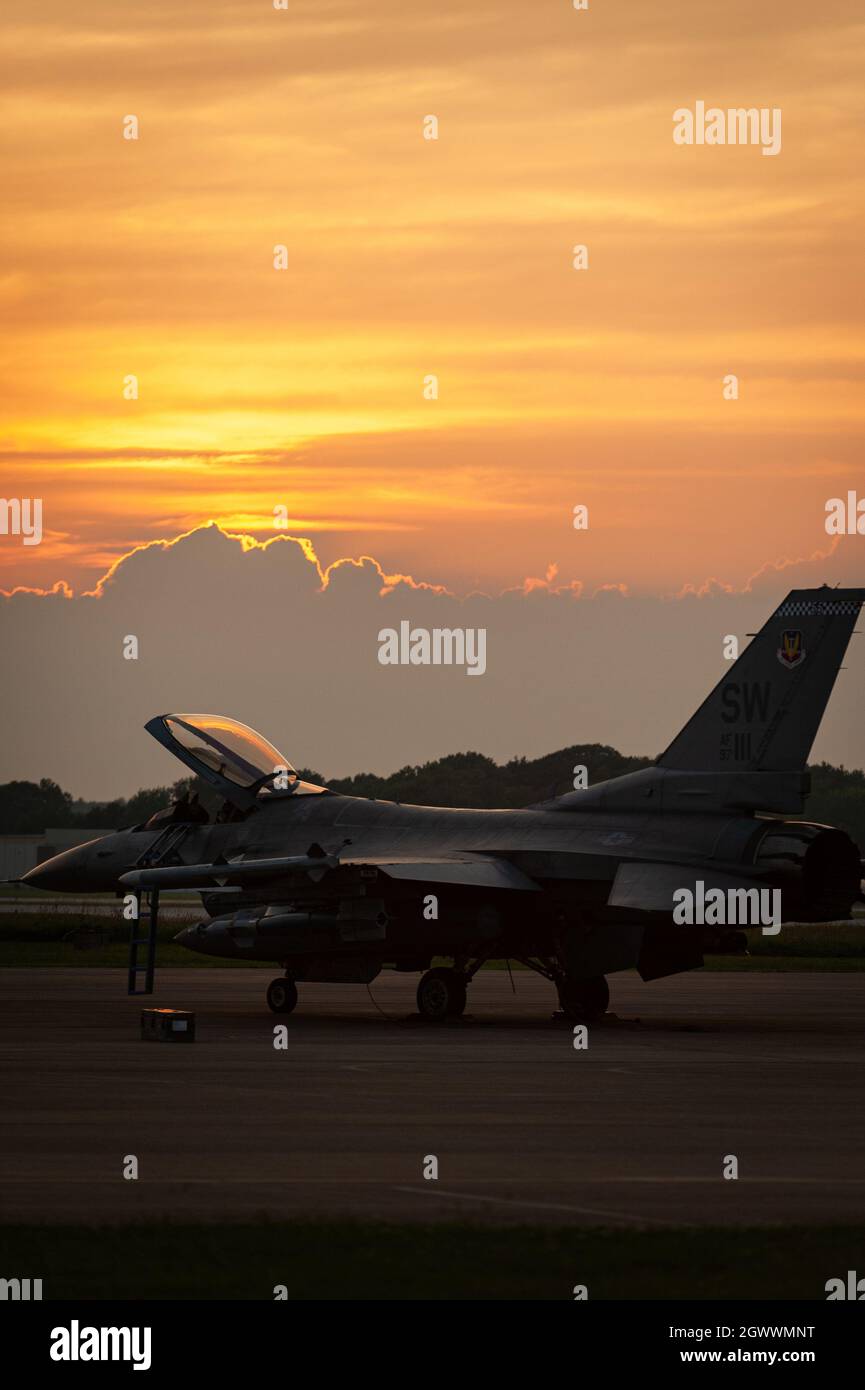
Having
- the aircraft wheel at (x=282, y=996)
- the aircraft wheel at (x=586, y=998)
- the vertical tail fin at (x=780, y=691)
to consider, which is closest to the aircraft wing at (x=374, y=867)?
the aircraft wheel at (x=282, y=996)

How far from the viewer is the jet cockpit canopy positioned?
1233 inches

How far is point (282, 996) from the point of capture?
→ 29156mm

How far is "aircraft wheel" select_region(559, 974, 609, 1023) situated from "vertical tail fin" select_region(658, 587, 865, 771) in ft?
12.0

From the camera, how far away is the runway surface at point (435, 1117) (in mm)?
12359

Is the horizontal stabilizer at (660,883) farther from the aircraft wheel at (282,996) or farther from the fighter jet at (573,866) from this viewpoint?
the aircraft wheel at (282,996)

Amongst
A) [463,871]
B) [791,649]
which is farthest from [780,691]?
[463,871]

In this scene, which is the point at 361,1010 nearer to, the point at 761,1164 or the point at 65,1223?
the point at 761,1164

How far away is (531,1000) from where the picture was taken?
34.4m

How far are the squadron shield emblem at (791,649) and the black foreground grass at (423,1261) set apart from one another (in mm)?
15570

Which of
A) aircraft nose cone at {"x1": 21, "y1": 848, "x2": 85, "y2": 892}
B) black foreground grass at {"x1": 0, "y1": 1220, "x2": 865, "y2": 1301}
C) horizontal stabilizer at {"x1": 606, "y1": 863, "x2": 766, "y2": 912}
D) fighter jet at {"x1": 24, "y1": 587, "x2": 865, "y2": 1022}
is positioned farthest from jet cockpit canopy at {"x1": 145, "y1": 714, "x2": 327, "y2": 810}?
black foreground grass at {"x1": 0, "y1": 1220, "x2": 865, "y2": 1301}

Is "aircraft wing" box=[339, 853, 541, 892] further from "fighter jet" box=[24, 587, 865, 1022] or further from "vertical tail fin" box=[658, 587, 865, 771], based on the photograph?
"vertical tail fin" box=[658, 587, 865, 771]

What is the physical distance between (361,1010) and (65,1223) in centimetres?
1999

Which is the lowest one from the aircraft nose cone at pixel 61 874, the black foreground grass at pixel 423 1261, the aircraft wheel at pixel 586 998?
the black foreground grass at pixel 423 1261
